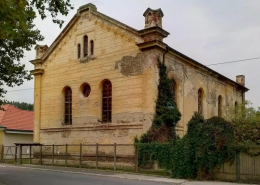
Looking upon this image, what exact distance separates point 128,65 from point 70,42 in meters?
7.27

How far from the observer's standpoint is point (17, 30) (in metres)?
9.96

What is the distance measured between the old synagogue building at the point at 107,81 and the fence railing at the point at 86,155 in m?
0.54

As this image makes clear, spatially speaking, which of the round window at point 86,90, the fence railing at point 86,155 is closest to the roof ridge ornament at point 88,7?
the round window at point 86,90

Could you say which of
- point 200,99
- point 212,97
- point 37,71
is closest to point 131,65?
point 200,99

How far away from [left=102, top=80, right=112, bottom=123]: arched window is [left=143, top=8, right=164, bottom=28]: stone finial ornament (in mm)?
5492

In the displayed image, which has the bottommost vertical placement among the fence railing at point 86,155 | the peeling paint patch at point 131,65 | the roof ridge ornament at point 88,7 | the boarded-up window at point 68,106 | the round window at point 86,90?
the fence railing at point 86,155

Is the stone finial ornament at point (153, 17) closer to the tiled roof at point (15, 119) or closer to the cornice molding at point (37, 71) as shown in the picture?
the cornice molding at point (37, 71)

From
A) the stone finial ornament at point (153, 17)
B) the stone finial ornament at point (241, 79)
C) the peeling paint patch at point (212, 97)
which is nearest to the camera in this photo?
the stone finial ornament at point (153, 17)

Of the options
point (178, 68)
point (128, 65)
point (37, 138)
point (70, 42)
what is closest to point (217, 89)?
point (178, 68)

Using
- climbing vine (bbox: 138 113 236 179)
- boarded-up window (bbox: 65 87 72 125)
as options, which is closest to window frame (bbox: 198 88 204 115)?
boarded-up window (bbox: 65 87 72 125)

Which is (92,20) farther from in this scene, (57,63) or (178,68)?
(178,68)

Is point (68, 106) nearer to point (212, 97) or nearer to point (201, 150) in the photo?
point (212, 97)

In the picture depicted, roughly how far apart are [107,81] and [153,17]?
6043mm

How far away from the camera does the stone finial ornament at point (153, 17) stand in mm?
23000
